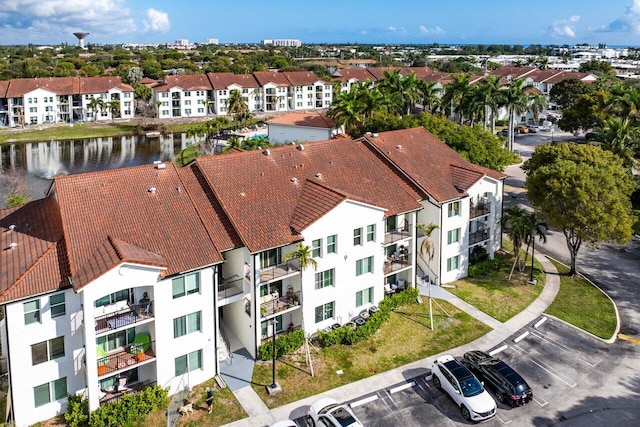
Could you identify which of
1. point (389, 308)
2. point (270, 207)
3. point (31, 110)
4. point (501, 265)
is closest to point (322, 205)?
point (270, 207)

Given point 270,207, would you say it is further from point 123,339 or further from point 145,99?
point 145,99

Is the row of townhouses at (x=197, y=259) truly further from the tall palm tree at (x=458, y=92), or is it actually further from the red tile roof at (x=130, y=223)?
the tall palm tree at (x=458, y=92)

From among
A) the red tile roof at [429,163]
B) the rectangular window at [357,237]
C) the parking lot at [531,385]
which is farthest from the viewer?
the red tile roof at [429,163]

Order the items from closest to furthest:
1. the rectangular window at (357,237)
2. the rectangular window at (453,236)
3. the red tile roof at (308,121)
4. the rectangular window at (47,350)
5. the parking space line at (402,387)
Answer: the rectangular window at (47,350), the parking space line at (402,387), the rectangular window at (357,237), the rectangular window at (453,236), the red tile roof at (308,121)

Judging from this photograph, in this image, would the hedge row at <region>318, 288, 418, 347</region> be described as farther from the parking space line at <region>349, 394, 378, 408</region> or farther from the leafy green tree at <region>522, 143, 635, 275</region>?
the leafy green tree at <region>522, 143, 635, 275</region>

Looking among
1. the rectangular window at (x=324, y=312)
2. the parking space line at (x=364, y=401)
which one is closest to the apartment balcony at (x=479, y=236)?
the rectangular window at (x=324, y=312)

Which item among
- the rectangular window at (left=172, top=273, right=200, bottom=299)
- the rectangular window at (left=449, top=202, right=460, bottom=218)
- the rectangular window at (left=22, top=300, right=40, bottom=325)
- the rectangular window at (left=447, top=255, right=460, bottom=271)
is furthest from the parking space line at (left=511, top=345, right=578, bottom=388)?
the rectangular window at (left=22, top=300, right=40, bottom=325)
